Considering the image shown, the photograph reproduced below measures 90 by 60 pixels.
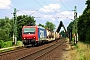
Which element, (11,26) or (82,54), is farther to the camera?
(11,26)

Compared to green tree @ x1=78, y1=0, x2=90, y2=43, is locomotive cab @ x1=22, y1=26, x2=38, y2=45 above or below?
below

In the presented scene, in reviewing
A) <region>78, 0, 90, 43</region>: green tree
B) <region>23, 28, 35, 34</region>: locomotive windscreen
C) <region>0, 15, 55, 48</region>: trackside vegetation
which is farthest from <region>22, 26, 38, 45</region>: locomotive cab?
<region>0, 15, 55, 48</region>: trackside vegetation

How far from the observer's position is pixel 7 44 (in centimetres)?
3969

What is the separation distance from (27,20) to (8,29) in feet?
42.5

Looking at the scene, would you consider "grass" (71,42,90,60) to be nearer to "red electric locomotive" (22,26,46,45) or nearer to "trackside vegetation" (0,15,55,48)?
"red electric locomotive" (22,26,46,45)

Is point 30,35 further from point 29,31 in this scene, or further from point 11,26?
point 11,26

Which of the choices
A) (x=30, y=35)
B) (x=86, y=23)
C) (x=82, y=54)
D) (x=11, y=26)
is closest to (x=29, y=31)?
(x=30, y=35)

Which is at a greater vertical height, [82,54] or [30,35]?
[30,35]

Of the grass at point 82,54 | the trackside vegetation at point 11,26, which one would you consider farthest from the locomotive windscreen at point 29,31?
the trackside vegetation at point 11,26

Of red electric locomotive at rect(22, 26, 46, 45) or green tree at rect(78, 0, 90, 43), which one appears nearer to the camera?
red electric locomotive at rect(22, 26, 46, 45)

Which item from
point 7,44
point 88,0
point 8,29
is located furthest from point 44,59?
point 8,29

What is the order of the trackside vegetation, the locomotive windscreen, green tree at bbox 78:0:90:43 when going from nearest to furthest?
1. the locomotive windscreen
2. green tree at bbox 78:0:90:43
3. the trackside vegetation

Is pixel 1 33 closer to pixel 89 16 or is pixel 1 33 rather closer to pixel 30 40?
→ pixel 89 16

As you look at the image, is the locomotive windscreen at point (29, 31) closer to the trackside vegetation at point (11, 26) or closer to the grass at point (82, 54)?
the grass at point (82, 54)
